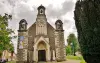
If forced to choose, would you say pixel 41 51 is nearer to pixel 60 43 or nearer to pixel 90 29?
pixel 60 43

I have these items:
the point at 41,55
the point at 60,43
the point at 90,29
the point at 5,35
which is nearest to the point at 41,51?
the point at 41,55

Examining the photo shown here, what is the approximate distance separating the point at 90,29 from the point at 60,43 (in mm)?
24515

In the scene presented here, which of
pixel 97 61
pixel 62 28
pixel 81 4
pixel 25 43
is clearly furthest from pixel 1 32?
pixel 62 28

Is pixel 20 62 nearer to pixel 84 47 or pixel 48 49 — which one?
pixel 48 49

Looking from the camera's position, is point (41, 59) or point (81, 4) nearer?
point (81, 4)

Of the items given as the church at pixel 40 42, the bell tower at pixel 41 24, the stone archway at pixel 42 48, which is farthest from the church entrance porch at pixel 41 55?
the bell tower at pixel 41 24

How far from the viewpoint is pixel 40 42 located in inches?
1409

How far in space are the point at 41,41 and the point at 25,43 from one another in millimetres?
3558

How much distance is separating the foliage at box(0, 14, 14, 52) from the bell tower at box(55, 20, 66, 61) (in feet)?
52.4

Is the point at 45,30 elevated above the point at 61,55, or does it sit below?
above

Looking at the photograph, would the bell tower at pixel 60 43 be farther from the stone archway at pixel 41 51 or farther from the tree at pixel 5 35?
the tree at pixel 5 35

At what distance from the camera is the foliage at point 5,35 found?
1781cm

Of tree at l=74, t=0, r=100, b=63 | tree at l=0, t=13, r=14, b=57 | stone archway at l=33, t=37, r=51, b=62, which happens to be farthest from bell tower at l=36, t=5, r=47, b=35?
tree at l=74, t=0, r=100, b=63

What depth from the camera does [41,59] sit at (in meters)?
36.4
